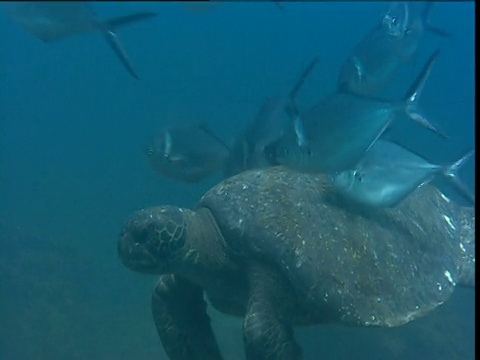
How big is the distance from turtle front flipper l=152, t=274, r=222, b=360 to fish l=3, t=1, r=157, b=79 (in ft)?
7.95

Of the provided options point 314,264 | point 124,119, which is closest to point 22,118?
point 124,119

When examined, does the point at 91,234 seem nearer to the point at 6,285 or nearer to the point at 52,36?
the point at 6,285

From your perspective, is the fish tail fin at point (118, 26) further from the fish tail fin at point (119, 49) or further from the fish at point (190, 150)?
the fish at point (190, 150)

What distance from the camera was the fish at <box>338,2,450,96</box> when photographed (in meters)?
4.87

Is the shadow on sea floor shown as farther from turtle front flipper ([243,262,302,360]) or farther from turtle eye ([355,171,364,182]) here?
turtle eye ([355,171,364,182])

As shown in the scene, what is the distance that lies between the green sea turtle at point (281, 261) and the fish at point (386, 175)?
1.17 feet

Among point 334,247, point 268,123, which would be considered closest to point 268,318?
point 334,247

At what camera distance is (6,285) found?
26.6 ft

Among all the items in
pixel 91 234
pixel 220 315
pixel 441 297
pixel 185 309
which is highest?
pixel 441 297

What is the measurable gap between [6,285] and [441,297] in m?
6.26

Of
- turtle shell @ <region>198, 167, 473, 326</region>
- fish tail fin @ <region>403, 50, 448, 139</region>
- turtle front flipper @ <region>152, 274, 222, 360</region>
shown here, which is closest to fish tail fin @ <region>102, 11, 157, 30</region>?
turtle shell @ <region>198, 167, 473, 326</region>

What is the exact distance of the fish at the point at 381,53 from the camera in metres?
4.87

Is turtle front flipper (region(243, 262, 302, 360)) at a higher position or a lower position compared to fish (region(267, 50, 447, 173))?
lower

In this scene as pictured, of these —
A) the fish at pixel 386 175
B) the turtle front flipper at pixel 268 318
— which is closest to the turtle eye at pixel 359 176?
the fish at pixel 386 175
